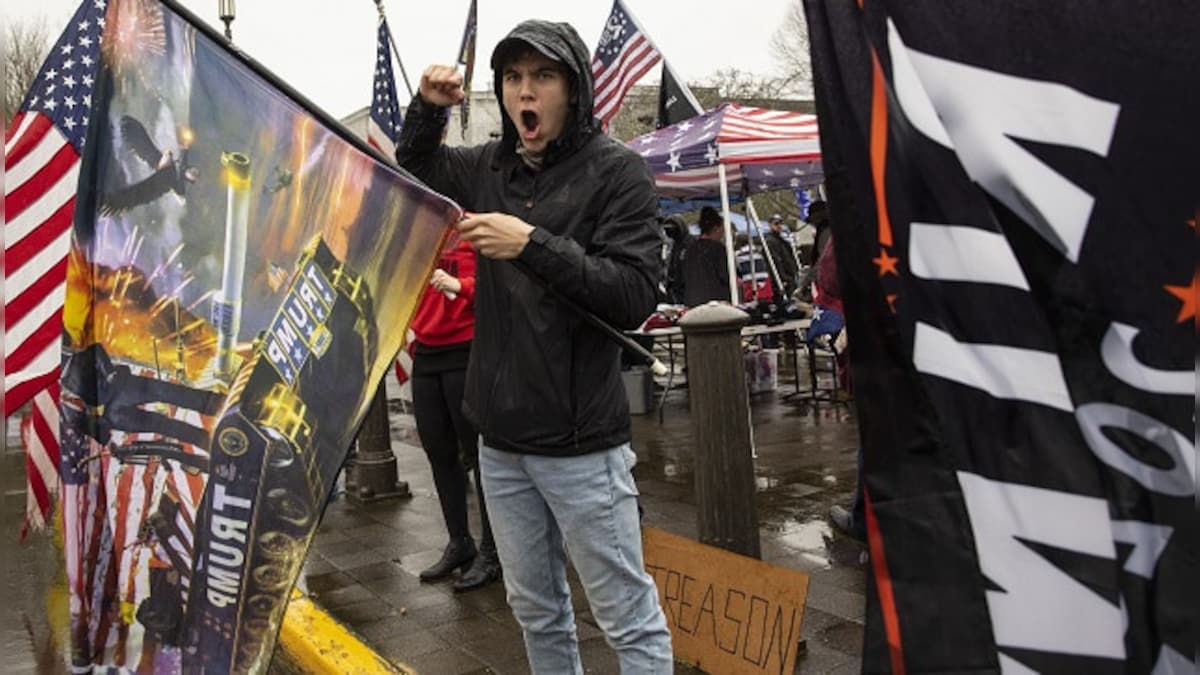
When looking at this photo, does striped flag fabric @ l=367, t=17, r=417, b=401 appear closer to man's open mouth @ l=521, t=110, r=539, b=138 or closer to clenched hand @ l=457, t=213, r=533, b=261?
man's open mouth @ l=521, t=110, r=539, b=138

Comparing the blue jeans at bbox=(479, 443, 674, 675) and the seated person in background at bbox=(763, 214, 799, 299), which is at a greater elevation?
the seated person in background at bbox=(763, 214, 799, 299)

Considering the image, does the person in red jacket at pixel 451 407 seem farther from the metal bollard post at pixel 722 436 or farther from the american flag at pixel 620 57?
the american flag at pixel 620 57

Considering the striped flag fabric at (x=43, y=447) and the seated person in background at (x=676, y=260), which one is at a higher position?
the seated person in background at (x=676, y=260)

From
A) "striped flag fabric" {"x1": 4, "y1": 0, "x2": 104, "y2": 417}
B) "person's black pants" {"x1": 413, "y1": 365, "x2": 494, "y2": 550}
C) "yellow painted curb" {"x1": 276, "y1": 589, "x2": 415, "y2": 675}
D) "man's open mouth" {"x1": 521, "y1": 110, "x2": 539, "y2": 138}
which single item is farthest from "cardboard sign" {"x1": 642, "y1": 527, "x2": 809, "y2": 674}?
"striped flag fabric" {"x1": 4, "y1": 0, "x2": 104, "y2": 417}

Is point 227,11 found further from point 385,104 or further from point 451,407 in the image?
point 451,407

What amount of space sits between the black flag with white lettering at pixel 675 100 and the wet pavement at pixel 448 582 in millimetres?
3882

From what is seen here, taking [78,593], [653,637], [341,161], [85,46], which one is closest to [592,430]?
[653,637]

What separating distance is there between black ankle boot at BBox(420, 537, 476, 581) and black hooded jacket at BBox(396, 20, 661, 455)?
2.48 m

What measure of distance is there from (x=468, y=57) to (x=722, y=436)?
225 cm

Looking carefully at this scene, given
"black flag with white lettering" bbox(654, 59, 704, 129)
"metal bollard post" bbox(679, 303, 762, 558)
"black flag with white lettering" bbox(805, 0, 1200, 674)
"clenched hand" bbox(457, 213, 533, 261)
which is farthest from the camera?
"black flag with white lettering" bbox(654, 59, 704, 129)

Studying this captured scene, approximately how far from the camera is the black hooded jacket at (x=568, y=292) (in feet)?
8.25

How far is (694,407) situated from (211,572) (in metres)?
2.11

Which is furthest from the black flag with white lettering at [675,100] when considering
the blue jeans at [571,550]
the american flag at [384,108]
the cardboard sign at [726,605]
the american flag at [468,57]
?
the blue jeans at [571,550]

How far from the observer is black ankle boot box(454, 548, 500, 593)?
480 centimetres
